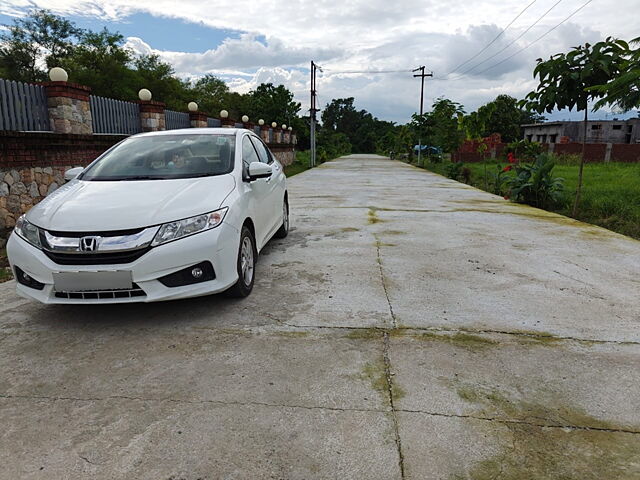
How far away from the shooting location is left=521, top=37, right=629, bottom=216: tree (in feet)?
25.3

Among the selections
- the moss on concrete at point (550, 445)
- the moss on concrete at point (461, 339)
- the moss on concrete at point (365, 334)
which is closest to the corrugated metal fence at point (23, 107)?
the moss on concrete at point (365, 334)

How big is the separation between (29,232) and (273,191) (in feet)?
9.00

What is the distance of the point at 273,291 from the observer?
429 centimetres

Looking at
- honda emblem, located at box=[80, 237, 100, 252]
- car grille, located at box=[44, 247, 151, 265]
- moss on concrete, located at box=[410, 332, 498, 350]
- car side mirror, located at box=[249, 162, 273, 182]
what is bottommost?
moss on concrete, located at box=[410, 332, 498, 350]

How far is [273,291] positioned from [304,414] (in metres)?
1.96

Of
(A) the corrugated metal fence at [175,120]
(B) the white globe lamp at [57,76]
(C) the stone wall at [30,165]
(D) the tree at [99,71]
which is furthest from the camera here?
(D) the tree at [99,71]

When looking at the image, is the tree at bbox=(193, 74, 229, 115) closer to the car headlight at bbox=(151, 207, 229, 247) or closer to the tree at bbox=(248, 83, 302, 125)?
the tree at bbox=(248, 83, 302, 125)

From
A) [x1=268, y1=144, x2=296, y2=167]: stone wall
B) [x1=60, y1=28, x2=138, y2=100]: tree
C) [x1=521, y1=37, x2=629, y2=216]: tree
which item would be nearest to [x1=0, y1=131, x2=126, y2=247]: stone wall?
[x1=521, y1=37, x2=629, y2=216]: tree

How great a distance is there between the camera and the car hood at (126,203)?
328 centimetres

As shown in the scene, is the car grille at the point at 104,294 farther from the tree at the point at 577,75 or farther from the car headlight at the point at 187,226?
the tree at the point at 577,75

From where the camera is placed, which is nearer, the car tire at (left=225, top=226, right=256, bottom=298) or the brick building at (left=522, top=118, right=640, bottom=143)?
the car tire at (left=225, top=226, right=256, bottom=298)

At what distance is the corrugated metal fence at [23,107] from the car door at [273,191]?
433 cm

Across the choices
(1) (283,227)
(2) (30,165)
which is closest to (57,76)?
(2) (30,165)

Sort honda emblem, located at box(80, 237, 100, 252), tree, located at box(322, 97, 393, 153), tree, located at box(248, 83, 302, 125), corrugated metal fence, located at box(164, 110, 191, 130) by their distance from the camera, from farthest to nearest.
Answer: tree, located at box(322, 97, 393, 153) → tree, located at box(248, 83, 302, 125) → corrugated metal fence, located at box(164, 110, 191, 130) → honda emblem, located at box(80, 237, 100, 252)
